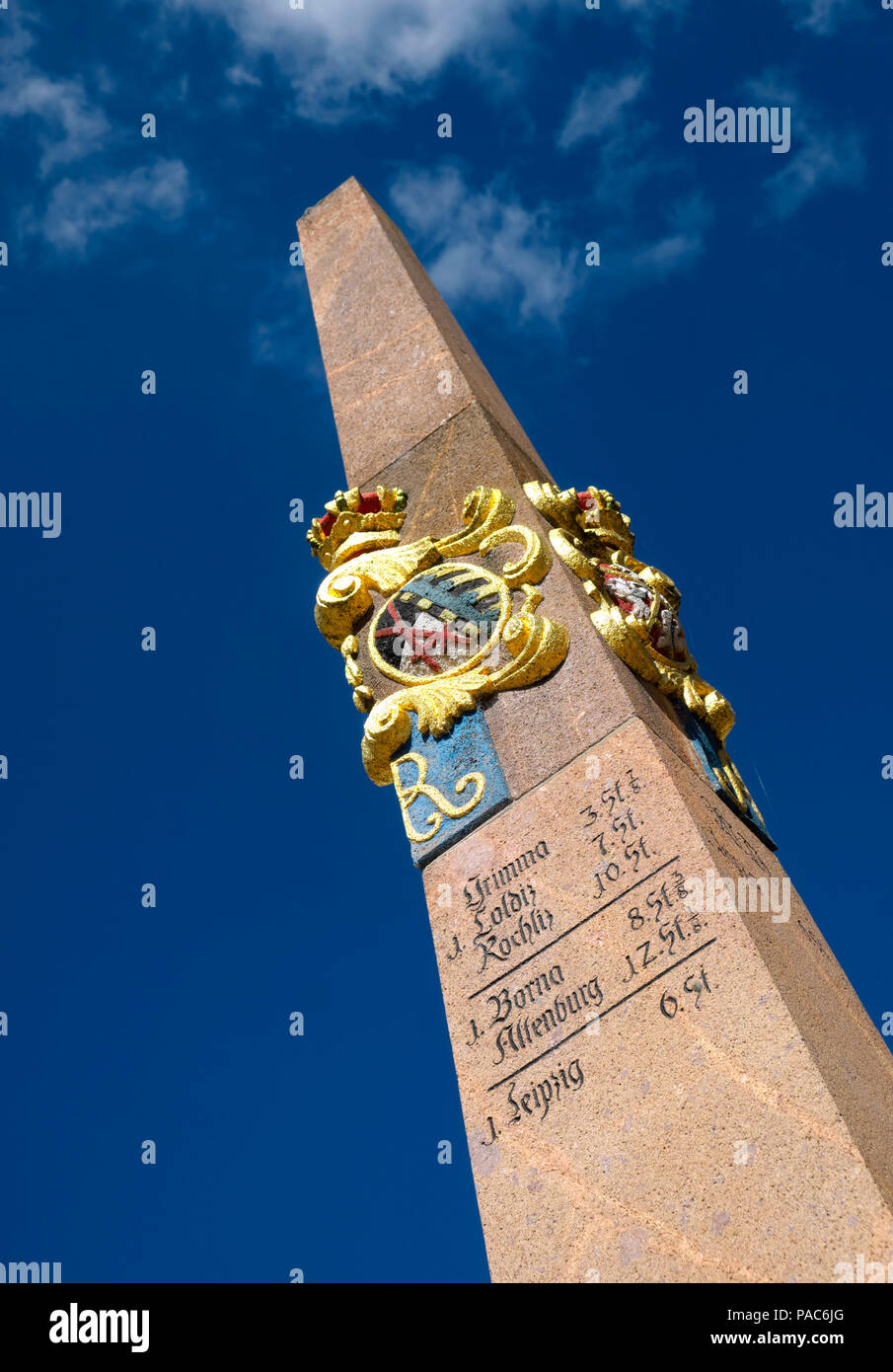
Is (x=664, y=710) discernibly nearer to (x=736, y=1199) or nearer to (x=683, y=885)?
(x=683, y=885)

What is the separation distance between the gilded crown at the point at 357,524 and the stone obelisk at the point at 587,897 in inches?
0.6

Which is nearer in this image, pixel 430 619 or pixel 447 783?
pixel 447 783

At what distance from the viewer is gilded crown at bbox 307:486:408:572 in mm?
8164

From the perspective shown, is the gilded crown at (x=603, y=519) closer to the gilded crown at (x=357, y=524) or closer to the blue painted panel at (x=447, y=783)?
the gilded crown at (x=357, y=524)

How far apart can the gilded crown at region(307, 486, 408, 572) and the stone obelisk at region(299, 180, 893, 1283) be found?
0.05 ft

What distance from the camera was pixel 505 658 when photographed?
711 centimetres

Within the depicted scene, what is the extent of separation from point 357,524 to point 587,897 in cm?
297

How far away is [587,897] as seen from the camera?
19.9ft

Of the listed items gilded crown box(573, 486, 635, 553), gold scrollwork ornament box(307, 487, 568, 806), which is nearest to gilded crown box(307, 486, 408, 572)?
gold scrollwork ornament box(307, 487, 568, 806)

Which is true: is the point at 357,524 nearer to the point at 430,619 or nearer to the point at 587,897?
the point at 430,619

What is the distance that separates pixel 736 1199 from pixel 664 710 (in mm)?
2670

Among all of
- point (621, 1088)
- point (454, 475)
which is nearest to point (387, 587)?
point (454, 475)

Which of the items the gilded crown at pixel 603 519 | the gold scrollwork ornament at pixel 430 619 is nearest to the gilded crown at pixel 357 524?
the gold scrollwork ornament at pixel 430 619

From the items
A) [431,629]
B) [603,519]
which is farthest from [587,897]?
[603,519]
